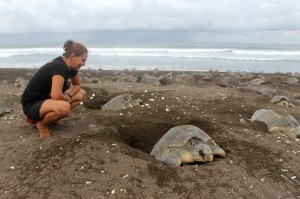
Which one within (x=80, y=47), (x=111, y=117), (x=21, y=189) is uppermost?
(x=80, y=47)

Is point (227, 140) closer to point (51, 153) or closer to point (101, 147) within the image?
point (101, 147)

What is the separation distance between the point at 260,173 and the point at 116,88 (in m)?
4.55

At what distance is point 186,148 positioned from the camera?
13.3 feet

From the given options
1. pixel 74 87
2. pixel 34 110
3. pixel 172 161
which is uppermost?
pixel 74 87

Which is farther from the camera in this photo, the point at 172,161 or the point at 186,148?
the point at 186,148

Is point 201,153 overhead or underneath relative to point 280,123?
underneath

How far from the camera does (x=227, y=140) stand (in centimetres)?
452

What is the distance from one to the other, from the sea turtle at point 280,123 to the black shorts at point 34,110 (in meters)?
3.02

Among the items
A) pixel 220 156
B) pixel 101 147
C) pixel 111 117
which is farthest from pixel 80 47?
pixel 220 156

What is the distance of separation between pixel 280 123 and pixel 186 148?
5.56ft

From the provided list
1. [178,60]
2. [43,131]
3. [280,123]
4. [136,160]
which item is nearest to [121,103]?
[43,131]

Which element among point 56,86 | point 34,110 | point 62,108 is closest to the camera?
point 56,86

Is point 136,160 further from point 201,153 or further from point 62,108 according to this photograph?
point 62,108

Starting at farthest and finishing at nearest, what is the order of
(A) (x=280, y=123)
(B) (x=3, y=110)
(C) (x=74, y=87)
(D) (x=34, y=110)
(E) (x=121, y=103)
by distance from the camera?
(E) (x=121, y=103)
(B) (x=3, y=110)
(A) (x=280, y=123)
(C) (x=74, y=87)
(D) (x=34, y=110)
